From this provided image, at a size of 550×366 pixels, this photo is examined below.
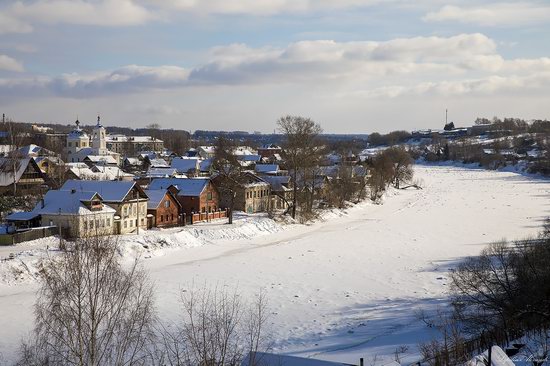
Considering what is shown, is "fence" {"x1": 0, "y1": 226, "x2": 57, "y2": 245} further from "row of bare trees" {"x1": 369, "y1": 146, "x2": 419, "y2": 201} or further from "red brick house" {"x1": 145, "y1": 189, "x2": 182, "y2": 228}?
"row of bare trees" {"x1": 369, "y1": 146, "x2": 419, "y2": 201}

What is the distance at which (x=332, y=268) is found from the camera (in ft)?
111

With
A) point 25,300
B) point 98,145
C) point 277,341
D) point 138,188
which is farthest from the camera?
point 98,145

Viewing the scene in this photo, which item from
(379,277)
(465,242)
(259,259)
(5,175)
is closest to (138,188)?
(259,259)

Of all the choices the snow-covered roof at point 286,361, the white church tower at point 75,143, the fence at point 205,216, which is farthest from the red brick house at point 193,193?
the white church tower at point 75,143

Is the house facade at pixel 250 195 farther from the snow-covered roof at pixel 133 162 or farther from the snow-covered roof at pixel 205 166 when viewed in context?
the snow-covered roof at pixel 133 162

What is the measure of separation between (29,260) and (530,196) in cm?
6787

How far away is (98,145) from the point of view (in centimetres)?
10100

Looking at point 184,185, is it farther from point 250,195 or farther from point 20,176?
point 20,176

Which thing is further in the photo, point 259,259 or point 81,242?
point 259,259

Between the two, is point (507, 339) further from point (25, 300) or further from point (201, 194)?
point (201, 194)

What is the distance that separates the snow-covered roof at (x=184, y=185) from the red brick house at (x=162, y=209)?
6.43ft

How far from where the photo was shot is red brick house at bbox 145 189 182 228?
154 feet

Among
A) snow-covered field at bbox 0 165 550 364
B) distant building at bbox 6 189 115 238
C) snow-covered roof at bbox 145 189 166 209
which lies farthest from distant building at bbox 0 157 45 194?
snow-covered field at bbox 0 165 550 364

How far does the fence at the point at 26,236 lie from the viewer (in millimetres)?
36812
